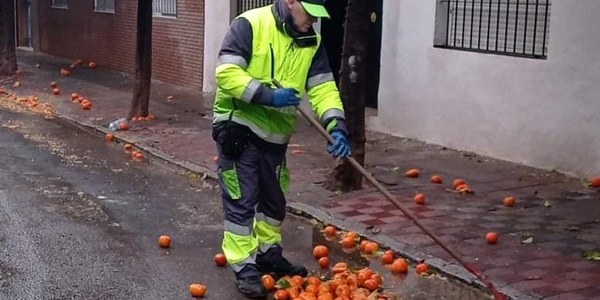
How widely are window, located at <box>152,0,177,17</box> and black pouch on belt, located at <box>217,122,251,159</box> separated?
43.0 feet

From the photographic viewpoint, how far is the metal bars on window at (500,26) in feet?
33.0

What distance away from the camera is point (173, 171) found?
10148 mm

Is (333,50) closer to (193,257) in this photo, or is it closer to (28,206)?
(28,206)

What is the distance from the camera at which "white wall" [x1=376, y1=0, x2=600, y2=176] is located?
9.23 metres

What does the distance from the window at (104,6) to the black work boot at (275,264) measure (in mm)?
16225

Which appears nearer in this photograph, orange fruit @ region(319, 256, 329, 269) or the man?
the man

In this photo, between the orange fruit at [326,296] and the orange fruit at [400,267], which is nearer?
the orange fruit at [326,296]

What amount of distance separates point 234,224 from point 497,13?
19.2ft

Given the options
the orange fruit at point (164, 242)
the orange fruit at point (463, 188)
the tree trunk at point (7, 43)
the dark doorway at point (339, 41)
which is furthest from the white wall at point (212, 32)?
the orange fruit at point (164, 242)

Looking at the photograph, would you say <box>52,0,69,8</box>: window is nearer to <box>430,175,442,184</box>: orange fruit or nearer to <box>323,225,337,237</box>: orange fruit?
<box>430,175,442,184</box>: orange fruit

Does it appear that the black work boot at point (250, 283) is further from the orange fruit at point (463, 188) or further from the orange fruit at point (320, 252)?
the orange fruit at point (463, 188)

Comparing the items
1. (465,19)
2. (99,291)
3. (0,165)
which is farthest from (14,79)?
(99,291)

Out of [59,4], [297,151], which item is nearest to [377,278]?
[297,151]

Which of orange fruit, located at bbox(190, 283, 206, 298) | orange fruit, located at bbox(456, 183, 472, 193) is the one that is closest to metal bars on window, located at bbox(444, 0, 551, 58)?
orange fruit, located at bbox(456, 183, 472, 193)
